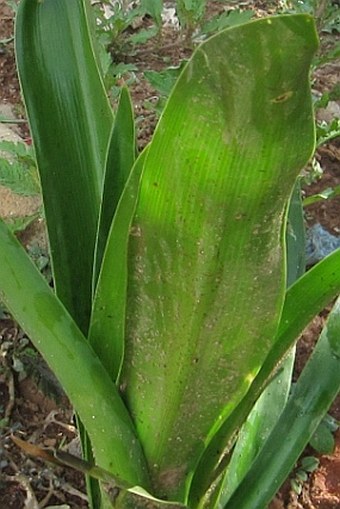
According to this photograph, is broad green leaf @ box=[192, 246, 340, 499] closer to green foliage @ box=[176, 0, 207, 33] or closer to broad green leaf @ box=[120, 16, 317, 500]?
broad green leaf @ box=[120, 16, 317, 500]

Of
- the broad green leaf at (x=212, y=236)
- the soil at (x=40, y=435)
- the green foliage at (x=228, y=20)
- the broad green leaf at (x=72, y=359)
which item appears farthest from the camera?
the green foliage at (x=228, y=20)

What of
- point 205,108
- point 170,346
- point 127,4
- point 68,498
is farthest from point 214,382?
point 127,4

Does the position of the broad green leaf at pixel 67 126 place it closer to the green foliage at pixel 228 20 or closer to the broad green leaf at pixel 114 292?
the broad green leaf at pixel 114 292

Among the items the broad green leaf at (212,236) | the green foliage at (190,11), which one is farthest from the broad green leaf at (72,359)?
the green foliage at (190,11)

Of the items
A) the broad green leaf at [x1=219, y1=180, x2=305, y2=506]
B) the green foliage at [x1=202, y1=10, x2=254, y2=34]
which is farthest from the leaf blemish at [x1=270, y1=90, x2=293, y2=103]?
the green foliage at [x1=202, y1=10, x2=254, y2=34]

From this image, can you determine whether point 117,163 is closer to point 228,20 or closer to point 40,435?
point 40,435

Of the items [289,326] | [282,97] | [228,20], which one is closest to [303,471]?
[289,326]
